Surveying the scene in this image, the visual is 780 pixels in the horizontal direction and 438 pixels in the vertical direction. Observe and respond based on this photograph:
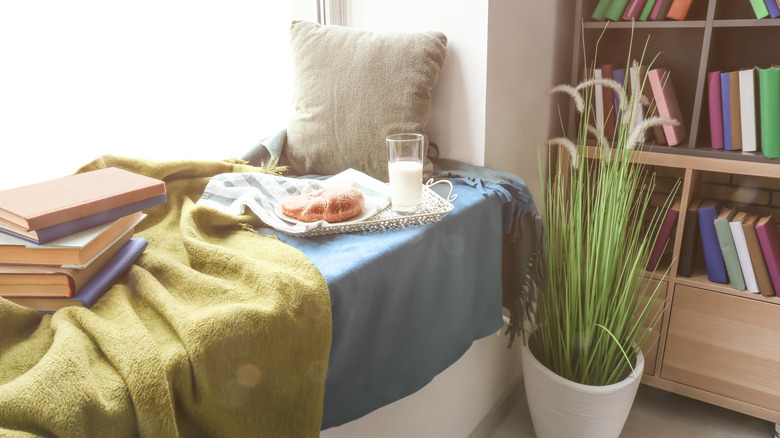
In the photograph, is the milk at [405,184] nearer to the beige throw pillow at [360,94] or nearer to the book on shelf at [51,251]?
the beige throw pillow at [360,94]

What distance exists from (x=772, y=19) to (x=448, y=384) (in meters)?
1.27

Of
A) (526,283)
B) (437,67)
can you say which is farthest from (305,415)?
(437,67)

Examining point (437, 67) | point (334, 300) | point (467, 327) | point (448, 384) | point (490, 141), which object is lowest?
point (448, 384)

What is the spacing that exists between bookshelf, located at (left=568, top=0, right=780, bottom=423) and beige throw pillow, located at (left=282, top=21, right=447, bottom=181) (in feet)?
1.87

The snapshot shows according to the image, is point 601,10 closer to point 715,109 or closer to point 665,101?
point 665,101

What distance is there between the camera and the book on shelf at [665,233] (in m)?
1.63

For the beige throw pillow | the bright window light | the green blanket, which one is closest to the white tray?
the green blanket

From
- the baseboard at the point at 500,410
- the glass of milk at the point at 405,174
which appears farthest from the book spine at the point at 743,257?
the glass of milk at the point at 405,174

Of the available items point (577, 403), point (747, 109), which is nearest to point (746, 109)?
point (747, 109)

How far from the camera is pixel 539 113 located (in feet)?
5.55

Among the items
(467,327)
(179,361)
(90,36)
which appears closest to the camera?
(179,361)

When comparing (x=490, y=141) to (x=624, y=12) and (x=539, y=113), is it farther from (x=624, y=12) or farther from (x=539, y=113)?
(x=624, y=12)

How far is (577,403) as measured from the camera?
1.40 m

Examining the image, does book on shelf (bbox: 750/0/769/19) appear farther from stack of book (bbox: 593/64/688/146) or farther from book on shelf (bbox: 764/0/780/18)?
stack of book (bbox: 593/64/688/146)
